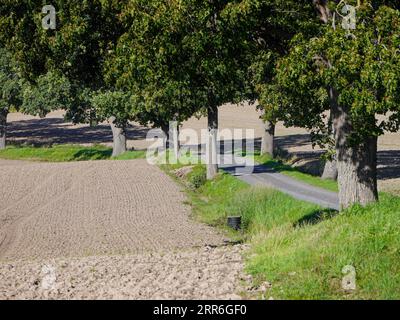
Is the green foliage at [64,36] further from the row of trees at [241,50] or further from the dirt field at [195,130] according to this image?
the dirt field at [195,130]

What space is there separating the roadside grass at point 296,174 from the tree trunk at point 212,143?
4.47 metres

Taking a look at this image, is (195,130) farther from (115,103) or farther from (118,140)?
(115,103)

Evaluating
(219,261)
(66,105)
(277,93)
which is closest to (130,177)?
(277,93)

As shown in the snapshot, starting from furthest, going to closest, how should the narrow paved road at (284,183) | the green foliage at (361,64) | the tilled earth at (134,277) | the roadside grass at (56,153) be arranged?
the roadside grass at (56,153)
the narrow paved road at (284,183)
the green foliage at (361,64)
the tilled earth at (134,277)

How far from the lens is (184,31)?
18625mm

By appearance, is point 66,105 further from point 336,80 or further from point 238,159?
point 336,80

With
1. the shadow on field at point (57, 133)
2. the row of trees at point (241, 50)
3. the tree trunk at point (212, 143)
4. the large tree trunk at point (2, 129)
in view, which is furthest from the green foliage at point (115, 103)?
the shadow on field at point (57, 133)

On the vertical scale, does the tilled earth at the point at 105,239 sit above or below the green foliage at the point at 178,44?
below

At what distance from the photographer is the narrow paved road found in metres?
30.1

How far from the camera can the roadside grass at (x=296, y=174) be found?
3475 centimetres

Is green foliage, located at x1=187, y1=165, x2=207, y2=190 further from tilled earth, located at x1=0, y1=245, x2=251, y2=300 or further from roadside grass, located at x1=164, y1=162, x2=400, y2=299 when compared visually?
tilled earth, located at x1=0, y1=245, x2=251, y2=300

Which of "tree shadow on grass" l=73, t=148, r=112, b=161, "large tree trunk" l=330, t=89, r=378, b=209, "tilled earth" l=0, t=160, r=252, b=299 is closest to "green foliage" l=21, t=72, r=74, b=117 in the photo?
"tree shadow on grass" l=73, t=148, r=112, b=161
